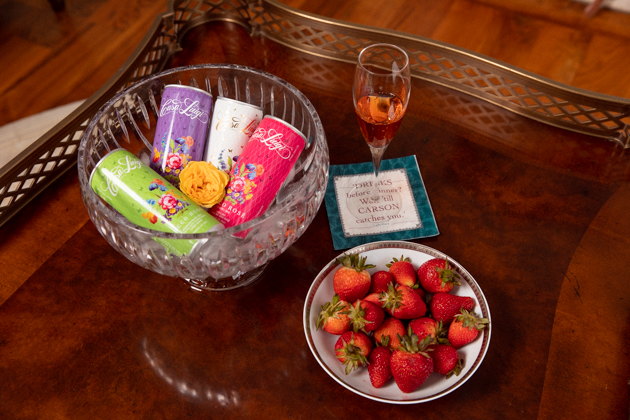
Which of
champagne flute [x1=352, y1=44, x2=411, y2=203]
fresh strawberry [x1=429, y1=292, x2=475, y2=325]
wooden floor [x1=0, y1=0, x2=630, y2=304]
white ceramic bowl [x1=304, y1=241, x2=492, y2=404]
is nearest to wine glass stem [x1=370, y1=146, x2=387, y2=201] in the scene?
champagne flute [x1=352, y1=44, x2=411, y2=203]

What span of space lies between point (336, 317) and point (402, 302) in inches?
3.7

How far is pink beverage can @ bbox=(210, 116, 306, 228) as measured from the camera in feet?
2.35

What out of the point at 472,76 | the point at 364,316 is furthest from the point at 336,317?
the point at 472,76

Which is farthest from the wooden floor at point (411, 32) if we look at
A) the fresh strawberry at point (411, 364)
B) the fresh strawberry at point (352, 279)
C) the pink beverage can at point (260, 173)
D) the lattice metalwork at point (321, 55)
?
the fresh strawberry at point (411, 364)

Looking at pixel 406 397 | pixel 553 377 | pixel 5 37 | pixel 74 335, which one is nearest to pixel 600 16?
pixel 553 377

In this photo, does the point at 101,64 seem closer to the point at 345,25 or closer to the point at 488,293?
the point at 345,25

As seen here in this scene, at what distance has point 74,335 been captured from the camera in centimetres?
73

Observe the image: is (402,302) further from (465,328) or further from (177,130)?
(177,130)

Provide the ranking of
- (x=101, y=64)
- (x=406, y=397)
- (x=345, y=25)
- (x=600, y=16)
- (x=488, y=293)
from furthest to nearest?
(x=600, y=16), (x=101, y=64), (x=345, y=25), (x=488, y=293), (x=406, y=397)

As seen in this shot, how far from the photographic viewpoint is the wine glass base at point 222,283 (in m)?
0.77

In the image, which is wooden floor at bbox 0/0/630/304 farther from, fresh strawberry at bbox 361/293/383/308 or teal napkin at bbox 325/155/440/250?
fresh strawberry at bbox 361/293/383/308

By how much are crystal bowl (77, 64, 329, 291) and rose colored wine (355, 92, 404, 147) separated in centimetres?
7

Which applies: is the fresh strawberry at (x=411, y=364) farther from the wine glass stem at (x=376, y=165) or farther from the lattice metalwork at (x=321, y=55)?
the lattice metalwork at (x=321, y=55)

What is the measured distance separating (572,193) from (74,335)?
0.84 meters
